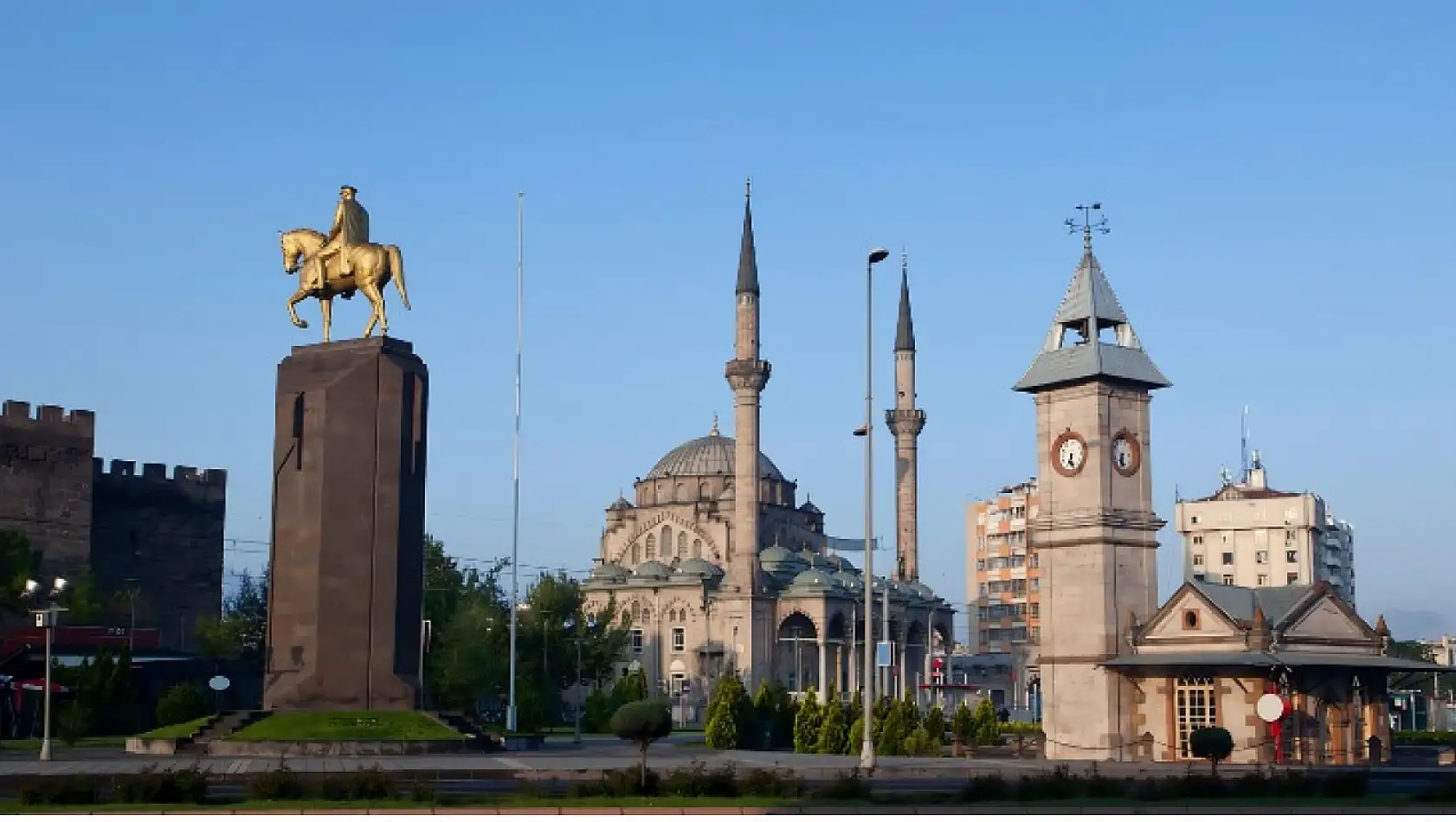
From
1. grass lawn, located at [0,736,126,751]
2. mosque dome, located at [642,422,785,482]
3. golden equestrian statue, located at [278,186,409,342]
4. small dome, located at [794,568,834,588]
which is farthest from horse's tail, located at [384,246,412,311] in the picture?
mosque dome, located at [642,422,785,482]

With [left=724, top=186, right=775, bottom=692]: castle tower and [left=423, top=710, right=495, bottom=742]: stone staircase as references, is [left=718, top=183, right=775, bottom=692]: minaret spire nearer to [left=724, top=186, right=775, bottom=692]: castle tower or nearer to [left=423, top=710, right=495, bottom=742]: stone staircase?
[left=724, top=186, right=775, bottom=692]: castle tower

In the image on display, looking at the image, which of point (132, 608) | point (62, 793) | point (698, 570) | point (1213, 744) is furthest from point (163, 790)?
point (698, 570)

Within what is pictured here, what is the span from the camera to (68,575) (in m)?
87.8

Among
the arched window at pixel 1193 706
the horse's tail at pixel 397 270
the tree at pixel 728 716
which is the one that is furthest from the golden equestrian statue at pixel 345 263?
the arched window at pixel 1193 706

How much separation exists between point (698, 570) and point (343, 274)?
71.8 metres

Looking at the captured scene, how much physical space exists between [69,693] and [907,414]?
229 ft

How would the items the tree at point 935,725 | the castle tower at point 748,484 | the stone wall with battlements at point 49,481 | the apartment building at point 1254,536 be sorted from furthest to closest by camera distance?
the apartment building at point 1254,536 → the castle tower at point 748,484 → the stone wall with battlements at point 49,481 → the tree at point 935,725

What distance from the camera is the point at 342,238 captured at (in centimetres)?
4928

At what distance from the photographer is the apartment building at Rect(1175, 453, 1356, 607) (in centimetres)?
13675

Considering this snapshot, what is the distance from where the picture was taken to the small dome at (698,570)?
118000mm

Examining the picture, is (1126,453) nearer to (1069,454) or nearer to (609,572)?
(1069,454)

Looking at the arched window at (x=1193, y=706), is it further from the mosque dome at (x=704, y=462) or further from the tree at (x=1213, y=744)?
the mosque dome at (x=704, y=462)

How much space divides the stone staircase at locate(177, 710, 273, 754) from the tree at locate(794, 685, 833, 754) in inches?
711

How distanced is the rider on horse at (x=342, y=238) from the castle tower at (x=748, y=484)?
54.4m
